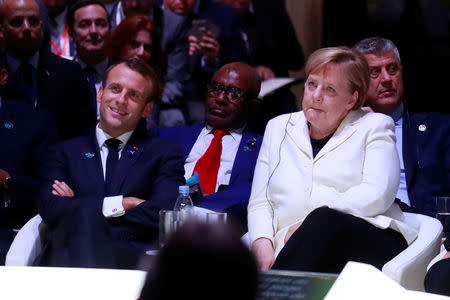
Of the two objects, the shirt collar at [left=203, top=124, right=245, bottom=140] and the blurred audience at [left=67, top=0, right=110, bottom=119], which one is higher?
the blurred audience at [left=67, top=0, right=110, bottom=119]

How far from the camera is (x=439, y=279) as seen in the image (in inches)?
115

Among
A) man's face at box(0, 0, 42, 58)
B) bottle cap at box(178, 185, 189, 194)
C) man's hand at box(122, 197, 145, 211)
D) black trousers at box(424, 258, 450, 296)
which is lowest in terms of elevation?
black trousers at box(424, 258, 450, 296)

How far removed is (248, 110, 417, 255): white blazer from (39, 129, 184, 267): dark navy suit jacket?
412mm

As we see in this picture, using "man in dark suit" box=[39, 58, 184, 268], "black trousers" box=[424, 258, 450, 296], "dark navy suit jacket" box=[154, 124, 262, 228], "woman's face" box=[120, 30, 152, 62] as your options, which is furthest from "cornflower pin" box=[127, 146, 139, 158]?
"black trousers" box=[424, 258, 450, 296]

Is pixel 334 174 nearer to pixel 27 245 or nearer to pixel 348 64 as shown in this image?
pixel 348 64

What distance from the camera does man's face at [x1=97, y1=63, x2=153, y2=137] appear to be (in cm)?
367

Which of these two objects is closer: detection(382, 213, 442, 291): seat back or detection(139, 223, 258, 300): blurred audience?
detection(139, 223, 258, 300): blurred audience

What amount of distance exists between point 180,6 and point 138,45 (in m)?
0.60

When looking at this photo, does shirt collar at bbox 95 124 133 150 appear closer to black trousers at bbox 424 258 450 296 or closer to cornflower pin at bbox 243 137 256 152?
cornflower pin at bbox 243 137 256 152

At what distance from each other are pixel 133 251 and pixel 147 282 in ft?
7.48

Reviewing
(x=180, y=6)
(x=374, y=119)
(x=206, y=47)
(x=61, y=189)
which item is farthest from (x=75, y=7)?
(x=374, y=119)

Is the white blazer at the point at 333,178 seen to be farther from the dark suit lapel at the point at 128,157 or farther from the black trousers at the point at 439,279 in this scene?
the dark suit lapel at the point at 128,157

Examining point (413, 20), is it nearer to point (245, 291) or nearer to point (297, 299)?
point (297, 299)

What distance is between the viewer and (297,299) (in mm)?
1668
